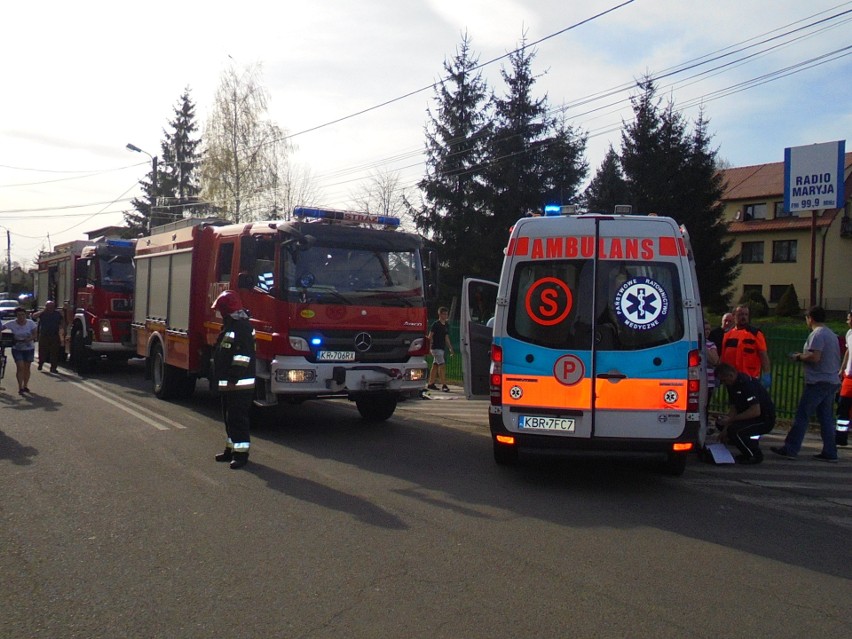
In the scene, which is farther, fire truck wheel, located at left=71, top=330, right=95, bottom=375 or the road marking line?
fire truck wheel, located at left=71, top=330, right=95, bottom=375

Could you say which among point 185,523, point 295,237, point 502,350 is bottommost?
point 185,523

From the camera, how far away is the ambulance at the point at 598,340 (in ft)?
25.6

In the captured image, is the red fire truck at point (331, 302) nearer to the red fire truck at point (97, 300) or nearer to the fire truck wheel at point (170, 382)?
the fire truck wheel at point (170, 382)

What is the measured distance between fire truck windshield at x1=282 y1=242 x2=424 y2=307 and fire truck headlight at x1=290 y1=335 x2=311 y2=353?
471mm

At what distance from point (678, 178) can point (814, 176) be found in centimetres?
1655

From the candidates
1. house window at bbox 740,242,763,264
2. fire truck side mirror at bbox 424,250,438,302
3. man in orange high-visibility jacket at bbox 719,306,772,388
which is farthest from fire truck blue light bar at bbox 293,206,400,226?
house window at bbox 740,242,763,264

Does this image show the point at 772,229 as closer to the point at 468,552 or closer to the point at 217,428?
the point at 217,428

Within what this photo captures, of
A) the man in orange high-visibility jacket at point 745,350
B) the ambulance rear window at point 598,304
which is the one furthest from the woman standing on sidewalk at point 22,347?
the man in orange high-visibility jacket at point 745,350

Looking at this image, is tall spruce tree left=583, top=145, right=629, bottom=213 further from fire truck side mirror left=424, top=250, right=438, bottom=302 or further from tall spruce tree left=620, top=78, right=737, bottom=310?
fire truck side mirror left=424, top=250, right=438, bottom=302

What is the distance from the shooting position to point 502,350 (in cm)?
823

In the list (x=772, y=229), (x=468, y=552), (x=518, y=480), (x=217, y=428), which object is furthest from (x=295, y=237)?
(x=772, y=229)

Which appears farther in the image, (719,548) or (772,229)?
(772,229)

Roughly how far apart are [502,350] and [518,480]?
131cm

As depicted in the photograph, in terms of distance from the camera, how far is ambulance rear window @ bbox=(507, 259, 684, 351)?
787 centimetres
